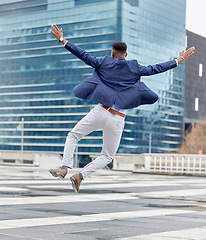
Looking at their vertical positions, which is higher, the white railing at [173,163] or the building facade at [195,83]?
the building facade at [195,83]

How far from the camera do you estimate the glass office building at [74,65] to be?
106 metres

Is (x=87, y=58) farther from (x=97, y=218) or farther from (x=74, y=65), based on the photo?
(x=74, y=65)

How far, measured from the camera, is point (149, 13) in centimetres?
11200

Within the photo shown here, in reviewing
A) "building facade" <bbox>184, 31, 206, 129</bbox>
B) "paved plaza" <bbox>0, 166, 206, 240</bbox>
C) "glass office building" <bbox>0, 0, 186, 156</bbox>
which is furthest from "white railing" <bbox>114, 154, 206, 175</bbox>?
"building facade" <bbox>184, 31, 206, 129</bbox>

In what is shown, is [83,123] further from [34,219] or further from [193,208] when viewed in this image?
[193,208]

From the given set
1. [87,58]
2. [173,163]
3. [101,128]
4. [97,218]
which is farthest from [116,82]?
[173,163]

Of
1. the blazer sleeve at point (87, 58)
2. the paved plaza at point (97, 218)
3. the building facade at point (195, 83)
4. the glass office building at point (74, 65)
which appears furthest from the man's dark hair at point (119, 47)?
the building facade at point (195, 83)

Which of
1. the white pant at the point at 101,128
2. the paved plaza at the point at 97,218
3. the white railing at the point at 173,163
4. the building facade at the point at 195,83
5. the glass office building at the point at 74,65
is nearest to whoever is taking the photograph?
the paved plaza at the point at 97,218

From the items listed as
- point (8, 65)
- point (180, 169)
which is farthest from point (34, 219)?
point (8, 65)

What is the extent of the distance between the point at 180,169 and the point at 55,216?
1901 centimetres

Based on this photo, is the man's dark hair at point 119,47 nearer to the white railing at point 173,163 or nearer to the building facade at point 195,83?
the white railing at point 173,163

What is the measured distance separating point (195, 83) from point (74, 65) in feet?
138

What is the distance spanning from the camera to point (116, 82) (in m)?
6.13

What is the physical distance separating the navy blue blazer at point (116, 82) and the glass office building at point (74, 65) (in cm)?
9494
